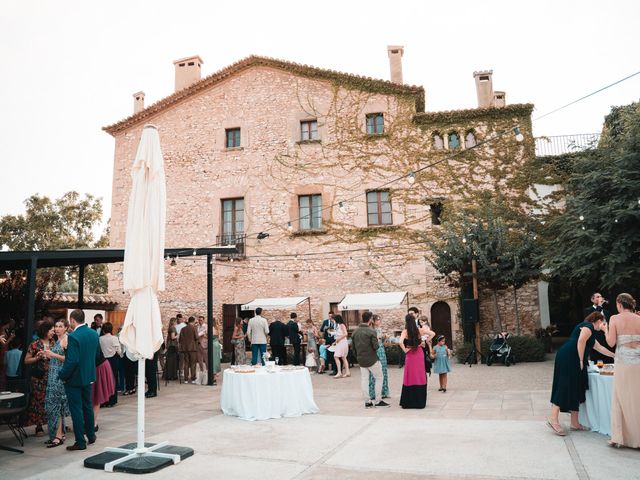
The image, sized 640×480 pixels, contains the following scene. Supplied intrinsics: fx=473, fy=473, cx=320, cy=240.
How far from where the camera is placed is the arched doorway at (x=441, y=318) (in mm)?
15008

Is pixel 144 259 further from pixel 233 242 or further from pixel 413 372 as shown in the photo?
pixel 233 242

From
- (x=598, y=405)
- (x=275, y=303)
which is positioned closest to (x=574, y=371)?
(x=598, y=405)

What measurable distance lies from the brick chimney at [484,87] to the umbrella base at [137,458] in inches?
596

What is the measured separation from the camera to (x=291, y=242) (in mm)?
16453

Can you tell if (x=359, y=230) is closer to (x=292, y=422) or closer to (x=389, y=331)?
(x=389, y=331)

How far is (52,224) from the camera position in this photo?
28.5m

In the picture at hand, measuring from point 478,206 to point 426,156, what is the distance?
98.7 inches

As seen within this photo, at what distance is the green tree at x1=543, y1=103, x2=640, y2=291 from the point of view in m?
10.3

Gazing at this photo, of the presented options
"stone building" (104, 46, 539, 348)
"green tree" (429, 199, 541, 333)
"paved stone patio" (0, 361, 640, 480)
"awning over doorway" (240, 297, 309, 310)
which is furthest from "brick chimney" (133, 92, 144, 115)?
"paved stone patio" (0, 361, 640, 480)

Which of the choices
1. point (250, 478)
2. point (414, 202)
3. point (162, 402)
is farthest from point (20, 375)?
point (414, 202)

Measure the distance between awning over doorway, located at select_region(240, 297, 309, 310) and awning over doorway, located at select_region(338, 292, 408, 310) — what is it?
164 centimetres

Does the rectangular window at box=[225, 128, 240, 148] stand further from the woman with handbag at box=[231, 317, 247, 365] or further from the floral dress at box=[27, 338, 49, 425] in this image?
the floral dress at box=[27, 338, 49, 425]

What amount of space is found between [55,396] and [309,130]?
13096 millimetres

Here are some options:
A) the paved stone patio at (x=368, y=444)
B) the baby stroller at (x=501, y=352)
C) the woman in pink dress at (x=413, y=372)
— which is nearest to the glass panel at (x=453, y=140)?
the baby stroller at (x=501, y=352)
